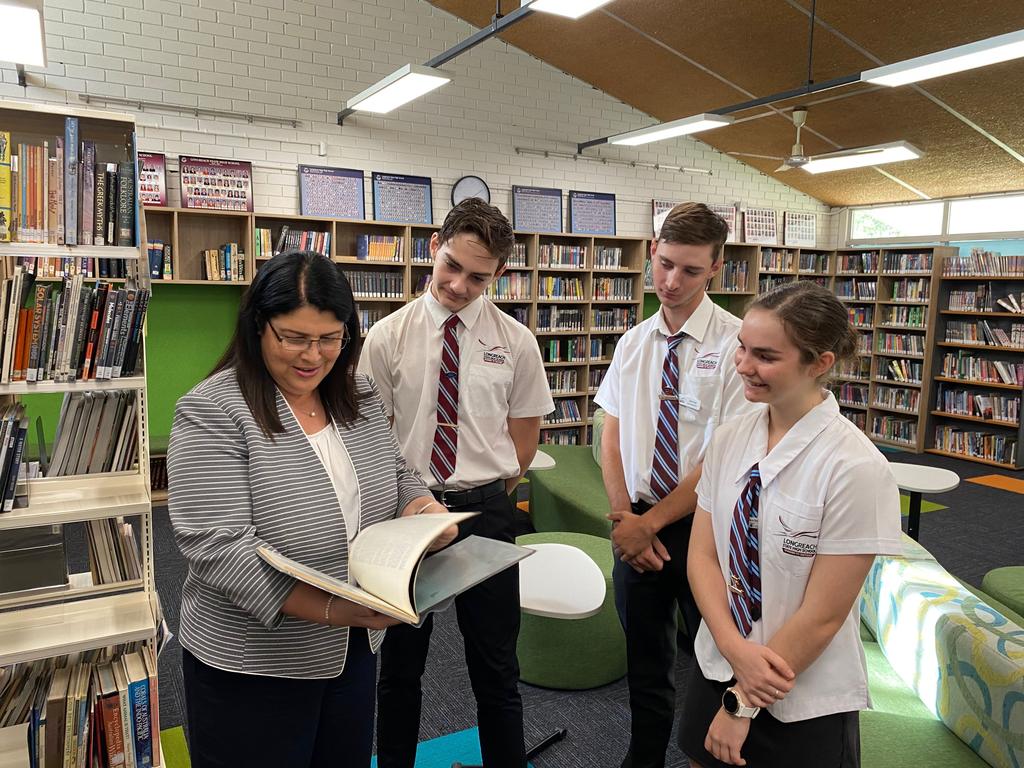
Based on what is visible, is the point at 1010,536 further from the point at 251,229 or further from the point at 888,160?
the point at 251,229

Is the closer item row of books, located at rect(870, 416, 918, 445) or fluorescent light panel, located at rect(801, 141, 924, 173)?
fluorescent light panel, located at rect(801, 141, 924, 173)

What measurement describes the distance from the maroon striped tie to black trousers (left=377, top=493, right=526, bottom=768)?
0.46 feet

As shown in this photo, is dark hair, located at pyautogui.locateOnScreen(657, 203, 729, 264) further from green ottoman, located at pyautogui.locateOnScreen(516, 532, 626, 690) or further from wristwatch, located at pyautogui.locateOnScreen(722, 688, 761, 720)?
green ottoman, located at pyautogui.locateOnScreen(516, 532, 626, 690)

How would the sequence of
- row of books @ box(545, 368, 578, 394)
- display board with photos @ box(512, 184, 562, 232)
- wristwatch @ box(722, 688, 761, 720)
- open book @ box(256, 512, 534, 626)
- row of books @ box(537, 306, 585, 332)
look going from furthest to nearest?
1. row of books @ box(545, 368, 578, 394)
2. row of books @ box(537, 306, 585, 332)
3. display board with photos @ box(512, 184, 562, 232)
4. wristwatch @ box(722, 688, 761, 720)
5. open book @ box(256, 512, 534, 626)

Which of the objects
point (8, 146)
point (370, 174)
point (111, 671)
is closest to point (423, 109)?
point (370, 174)

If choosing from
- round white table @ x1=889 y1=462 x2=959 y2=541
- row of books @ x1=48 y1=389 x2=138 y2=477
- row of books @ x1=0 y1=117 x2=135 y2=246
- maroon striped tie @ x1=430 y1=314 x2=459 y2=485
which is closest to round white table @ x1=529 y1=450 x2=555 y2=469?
round white table @ x1=889 y1=462 x2=959 y2=541

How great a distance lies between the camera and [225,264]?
18.8 ft

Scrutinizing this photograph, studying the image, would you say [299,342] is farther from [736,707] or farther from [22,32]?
[22,32]

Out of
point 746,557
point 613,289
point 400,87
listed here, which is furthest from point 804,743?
point 613,289

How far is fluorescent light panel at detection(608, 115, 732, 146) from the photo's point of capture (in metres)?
5.42

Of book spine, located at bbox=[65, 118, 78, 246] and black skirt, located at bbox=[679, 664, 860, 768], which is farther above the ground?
book spine, located at bbox=[65, 118, 78, 246]

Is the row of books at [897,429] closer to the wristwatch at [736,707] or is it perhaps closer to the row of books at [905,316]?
the row of books at [905,316]

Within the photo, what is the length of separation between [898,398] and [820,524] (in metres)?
8.02

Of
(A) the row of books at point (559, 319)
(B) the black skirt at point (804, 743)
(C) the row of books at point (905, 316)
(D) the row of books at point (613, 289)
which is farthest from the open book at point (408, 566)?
(C) the row of books at point (905, 316)
